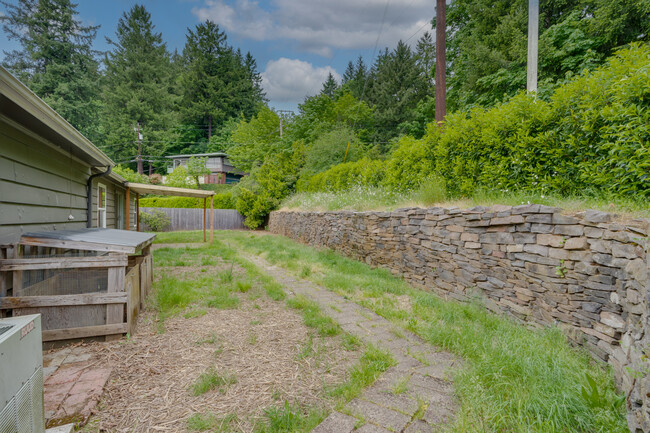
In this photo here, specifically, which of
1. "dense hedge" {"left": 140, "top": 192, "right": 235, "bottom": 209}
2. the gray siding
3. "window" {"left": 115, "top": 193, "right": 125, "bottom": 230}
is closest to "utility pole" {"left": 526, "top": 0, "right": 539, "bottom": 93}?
the gray siding

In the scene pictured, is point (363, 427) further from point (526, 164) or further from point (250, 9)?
point (250, 9)

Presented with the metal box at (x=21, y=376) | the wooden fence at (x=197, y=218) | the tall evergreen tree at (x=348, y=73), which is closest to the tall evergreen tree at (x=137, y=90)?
the wooden fence at (x=197, y=218)

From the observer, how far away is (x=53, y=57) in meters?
20.3

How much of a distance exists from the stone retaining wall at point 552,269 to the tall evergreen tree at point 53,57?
80.3ft

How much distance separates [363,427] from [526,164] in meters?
3.98

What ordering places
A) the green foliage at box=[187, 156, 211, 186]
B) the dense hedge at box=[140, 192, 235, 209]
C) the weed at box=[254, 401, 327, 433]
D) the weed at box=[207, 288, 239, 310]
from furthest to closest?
the green foliage at box=[187, 156, 211, 186] < the dense hedge at box=[140, 192, 235, 209] < the weed at box=[207, 288, 239, 310] < the weed at box=[254, 401, 327, 433]

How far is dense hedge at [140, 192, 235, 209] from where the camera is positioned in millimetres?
18312

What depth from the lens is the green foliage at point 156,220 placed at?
16.4 metres

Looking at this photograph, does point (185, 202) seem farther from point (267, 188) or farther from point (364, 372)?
point (364, 372)

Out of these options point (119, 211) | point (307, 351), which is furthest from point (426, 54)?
point (307, 351)

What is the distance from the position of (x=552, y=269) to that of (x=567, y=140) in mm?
1654

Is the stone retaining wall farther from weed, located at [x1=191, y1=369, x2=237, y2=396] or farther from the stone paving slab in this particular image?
weed, located at [x1=191, y1=369, x2=237, y2=396]

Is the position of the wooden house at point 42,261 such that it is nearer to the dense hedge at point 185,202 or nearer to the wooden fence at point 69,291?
the wooden fence at point 69,291

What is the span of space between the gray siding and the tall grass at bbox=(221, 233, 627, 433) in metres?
4.33
